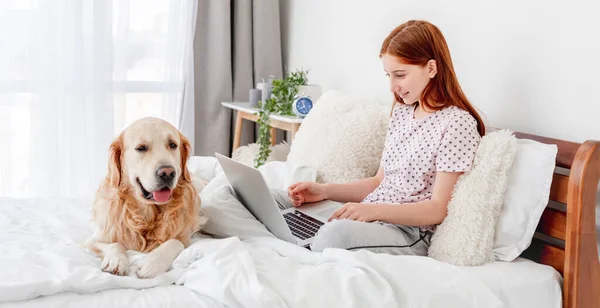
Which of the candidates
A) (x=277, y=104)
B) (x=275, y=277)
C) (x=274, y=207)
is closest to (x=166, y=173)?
A: (x=274, y=207)

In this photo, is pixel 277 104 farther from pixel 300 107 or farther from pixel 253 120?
Answer: pixel 253 120

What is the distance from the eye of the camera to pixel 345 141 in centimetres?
228

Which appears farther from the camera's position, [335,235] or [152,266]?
[335,235]

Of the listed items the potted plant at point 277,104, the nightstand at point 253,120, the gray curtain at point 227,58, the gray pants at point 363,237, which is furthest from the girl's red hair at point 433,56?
the gray curtain at point 227,58

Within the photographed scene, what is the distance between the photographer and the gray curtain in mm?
3590

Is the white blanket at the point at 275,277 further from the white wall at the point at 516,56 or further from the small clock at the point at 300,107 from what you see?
the small clock at the point at 300,107

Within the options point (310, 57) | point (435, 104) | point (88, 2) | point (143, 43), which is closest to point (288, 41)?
point (310, 57)

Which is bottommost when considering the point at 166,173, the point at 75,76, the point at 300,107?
the point at 166,173

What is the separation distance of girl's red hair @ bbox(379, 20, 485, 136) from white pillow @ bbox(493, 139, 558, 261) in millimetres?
169

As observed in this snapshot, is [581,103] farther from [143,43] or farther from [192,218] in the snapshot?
[143,43]

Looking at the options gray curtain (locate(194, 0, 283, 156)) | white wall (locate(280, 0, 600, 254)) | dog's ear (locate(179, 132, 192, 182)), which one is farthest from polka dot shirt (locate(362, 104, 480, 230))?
gray curtain (locate(194, 0, 283, 156))

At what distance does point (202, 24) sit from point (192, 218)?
211 centimetres

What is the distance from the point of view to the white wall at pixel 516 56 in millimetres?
1776

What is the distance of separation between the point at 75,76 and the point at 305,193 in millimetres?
1844
